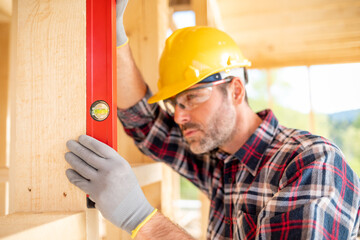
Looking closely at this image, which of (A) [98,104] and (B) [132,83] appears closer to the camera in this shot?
(A) [98,104]

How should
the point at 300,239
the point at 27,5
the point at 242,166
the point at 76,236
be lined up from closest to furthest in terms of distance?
the point at 76,236
the point at 27,5
the point at 300,239
the point at 242,166

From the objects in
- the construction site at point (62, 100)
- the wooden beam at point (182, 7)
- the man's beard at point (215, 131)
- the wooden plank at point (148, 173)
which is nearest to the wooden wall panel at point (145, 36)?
the construction site at point (62, 100)

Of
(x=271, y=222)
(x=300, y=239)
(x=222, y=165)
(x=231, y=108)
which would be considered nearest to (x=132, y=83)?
(x=231, y=108)

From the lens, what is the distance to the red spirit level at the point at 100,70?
2.67 feet

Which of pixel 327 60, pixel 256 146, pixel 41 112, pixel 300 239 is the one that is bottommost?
pixel 300 239

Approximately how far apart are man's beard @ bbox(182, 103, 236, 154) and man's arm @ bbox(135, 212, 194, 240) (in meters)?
0.59

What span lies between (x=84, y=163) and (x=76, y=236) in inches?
8.6

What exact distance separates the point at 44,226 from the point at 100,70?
0.42m

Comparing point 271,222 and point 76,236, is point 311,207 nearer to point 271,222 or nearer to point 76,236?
point 271,222

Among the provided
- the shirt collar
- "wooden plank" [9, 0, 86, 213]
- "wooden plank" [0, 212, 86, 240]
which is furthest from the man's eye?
"wooden plank" [0, 212, 86, 240]

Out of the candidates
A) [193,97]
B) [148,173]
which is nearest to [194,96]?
[193,97]

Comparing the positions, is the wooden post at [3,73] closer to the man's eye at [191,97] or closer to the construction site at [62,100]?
the construction site at [62,100]

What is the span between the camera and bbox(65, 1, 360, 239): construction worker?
97 cm

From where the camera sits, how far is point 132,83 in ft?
5.23
